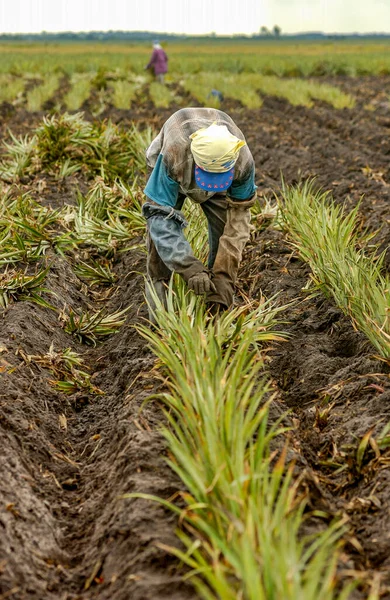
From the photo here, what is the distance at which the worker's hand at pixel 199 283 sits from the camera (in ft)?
12.5

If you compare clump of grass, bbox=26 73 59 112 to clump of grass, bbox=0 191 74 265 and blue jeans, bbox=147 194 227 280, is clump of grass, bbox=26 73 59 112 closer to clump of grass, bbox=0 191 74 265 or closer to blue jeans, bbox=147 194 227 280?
clump of grass, bbox=0 191 74 265

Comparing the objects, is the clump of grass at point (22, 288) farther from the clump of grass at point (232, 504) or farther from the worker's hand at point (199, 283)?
the clump of grass at point (232, 504)

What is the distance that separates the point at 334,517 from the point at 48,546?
964mm

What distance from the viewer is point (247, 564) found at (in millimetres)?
1818

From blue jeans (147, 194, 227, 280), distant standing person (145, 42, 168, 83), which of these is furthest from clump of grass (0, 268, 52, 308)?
distant standing person (145, 42, 168, 83)

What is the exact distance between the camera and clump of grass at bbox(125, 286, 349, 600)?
191 centimetres

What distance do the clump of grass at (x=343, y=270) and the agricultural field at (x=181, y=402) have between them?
2 cm

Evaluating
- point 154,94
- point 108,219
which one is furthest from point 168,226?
point 154,94

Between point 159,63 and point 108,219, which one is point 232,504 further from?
point 159,63

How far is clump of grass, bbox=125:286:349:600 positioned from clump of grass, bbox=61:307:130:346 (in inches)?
59.6

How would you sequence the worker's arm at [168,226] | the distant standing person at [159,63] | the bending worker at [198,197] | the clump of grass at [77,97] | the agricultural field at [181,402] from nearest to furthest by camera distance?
1. the agricultural field at [181,402]
2. the bending worker at [198,197]
3. the worker's arm at [168,226]
4. the clump of grass at [77,97]
5. the distant standing person at [159,63]

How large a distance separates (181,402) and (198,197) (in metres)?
1.37

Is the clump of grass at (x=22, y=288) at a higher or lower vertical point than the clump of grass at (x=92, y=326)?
higher

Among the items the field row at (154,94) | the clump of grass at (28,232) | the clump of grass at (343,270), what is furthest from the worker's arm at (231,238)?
the field row at (154,94)
